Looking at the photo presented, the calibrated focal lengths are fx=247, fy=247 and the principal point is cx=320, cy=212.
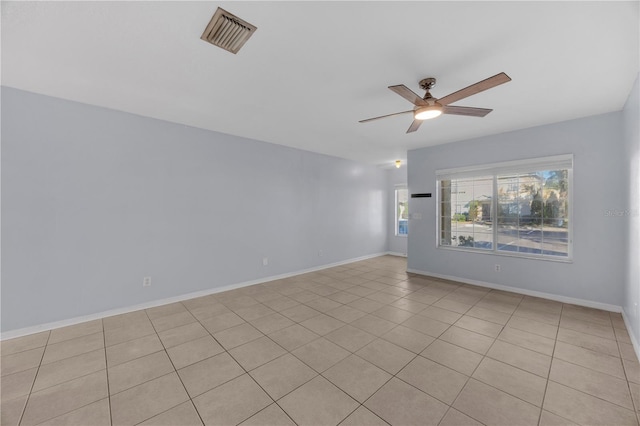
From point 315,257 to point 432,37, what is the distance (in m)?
4.64

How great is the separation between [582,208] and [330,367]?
14.0ft

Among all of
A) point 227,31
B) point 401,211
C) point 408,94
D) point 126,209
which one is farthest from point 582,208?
point 126,209

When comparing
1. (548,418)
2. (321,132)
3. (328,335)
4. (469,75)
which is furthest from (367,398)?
(321,132)

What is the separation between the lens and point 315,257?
5.78 metres

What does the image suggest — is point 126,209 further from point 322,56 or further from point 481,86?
point 481,86

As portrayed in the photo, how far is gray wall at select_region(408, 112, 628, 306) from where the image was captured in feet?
11.1

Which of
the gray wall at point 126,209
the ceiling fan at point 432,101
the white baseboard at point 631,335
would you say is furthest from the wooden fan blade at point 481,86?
the gray wall at point 126,209

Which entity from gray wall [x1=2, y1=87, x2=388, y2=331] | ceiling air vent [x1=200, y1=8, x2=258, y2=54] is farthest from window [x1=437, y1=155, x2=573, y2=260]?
ceiling air vent [x1=200, y1=8, x2=258, y2=54]

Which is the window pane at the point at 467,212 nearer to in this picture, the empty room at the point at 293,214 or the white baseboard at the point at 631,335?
the empty room at the point at 293,214

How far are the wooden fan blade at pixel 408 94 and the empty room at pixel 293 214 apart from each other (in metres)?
0.03

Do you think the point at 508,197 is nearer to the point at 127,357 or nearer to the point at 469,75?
the point at 469,75

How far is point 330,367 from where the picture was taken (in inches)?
87.7

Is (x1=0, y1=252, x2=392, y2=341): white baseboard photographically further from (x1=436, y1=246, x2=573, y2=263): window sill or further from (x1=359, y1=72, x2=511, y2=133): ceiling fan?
(x1=359, y1=72, x2=511, y2=133): ceiling fan

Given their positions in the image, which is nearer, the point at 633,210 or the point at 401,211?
the point at 633,210
